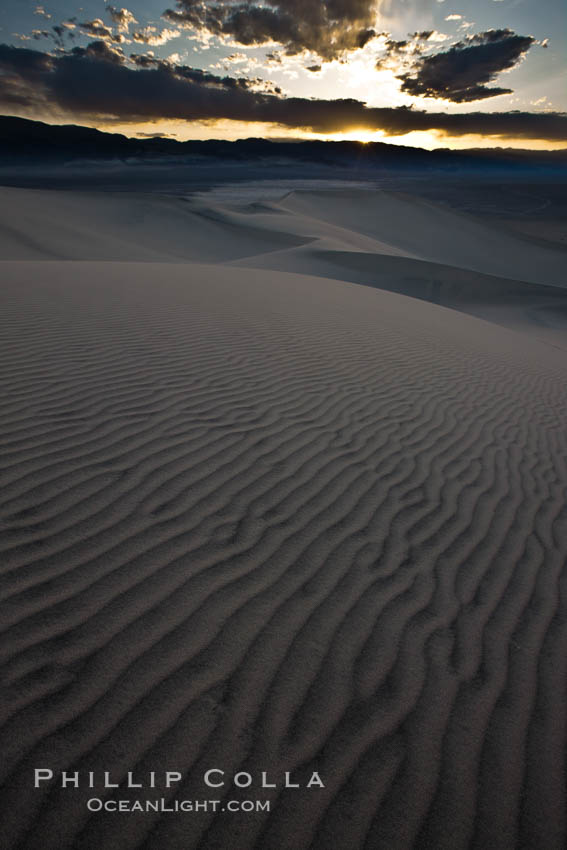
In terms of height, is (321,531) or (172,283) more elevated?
(172,283)

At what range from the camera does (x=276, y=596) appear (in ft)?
8.26

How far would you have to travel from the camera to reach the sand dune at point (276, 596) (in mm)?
1786

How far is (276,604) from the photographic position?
2471 millimetres

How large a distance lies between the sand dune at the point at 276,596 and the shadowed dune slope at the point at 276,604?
0.01m

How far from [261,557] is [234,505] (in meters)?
0.48

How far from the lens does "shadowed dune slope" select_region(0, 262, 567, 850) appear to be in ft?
5.85

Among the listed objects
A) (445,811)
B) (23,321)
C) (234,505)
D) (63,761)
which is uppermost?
(23,321)

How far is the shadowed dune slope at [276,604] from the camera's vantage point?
178 centimetres

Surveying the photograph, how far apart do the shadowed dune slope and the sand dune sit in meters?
0.01

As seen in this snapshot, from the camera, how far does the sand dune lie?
5.86ft

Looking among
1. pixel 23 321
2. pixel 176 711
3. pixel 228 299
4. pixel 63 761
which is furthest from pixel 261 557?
pixel 228 299

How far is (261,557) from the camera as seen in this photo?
2740mm

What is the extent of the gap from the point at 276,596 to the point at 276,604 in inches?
2.1

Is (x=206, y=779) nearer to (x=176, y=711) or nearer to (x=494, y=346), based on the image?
(x=176, y=711)
